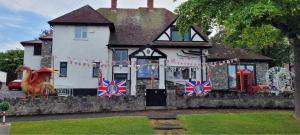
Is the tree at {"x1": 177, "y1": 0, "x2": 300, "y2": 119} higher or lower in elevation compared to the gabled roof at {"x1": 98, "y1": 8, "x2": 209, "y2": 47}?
lower

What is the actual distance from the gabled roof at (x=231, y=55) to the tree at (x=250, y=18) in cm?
872

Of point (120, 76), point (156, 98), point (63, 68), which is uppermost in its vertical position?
point (63, 68)

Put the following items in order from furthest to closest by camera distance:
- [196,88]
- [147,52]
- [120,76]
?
[120,76] < [147,52] < [196,88]

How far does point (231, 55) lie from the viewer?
24.9 meters

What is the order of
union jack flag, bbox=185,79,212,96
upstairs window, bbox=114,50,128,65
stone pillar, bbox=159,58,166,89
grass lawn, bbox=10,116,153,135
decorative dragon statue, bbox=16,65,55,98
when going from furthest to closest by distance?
upstairs window, bbox=114,50,128,65 < stone pillar, bbox=159,58,166,89 < union jack flag, bbox=185,79,212,96 < decorative dragon statue, bbox=16,65,55,98 < grass lawn, bbox=10,116,153,135

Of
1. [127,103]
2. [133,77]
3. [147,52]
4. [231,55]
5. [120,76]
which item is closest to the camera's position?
[127,103]

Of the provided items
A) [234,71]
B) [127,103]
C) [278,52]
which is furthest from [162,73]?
[278,52]

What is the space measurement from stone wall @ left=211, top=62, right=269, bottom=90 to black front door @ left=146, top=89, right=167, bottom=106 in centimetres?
887

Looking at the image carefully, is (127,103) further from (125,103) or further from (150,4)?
(150,4)

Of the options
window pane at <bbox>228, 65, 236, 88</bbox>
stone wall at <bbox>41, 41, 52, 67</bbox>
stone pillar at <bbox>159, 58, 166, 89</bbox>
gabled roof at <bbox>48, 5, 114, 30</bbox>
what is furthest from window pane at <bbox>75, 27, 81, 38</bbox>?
window pane at <bbox>228, 65, 236, 88</bbox>

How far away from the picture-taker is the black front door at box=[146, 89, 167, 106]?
57.1ft

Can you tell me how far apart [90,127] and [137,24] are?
57.1ft

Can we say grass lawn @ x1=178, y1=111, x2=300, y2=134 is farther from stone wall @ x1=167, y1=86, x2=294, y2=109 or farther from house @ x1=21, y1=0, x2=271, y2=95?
house @ x1=21, y1=0, x2=271, y2=95

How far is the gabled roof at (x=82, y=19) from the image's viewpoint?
76.5ft
